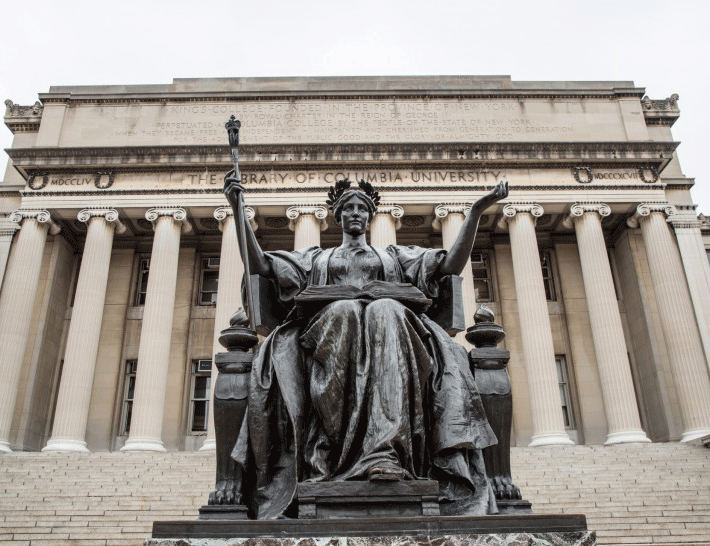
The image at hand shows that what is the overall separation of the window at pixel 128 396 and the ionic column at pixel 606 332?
683 inches

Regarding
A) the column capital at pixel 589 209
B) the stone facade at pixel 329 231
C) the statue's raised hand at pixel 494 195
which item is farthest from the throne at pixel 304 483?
the column capital at pixel 589 209

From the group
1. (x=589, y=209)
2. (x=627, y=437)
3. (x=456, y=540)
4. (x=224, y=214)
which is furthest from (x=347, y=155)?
(x=456, y=540)

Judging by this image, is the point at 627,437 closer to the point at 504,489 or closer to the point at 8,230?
the point at 504,489

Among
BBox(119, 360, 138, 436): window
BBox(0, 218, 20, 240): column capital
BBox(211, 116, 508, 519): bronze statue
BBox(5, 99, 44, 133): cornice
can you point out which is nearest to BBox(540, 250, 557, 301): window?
BBox(119, 360, 138, 436): window

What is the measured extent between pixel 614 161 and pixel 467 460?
938 inches

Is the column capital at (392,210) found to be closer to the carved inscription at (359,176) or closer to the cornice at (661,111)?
the carved inscription at (359,176)

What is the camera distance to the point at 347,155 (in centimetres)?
2509

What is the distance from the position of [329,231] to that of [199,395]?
8525 millimetres

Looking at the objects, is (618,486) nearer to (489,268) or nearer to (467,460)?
(467,460)

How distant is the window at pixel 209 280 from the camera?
27.9 meters

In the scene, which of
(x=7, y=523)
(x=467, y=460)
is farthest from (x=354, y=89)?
(x=467, y=460)

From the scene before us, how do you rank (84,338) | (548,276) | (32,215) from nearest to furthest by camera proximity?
(84,338)
(32,215)
(548,276)

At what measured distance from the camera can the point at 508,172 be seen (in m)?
25.5

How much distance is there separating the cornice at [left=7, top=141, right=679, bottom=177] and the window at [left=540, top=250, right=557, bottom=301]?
480 cm
